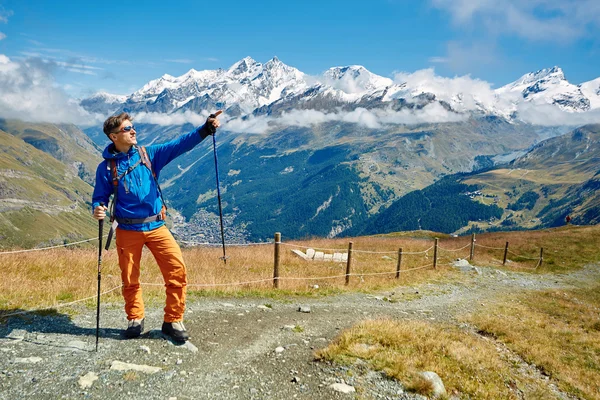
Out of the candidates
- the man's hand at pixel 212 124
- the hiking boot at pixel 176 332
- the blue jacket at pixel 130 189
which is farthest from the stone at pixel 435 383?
the man's hand at pixel 212 124

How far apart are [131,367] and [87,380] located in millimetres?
727

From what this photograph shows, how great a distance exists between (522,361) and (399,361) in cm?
518

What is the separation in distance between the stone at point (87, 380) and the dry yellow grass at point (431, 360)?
424cm

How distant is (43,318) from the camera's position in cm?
857

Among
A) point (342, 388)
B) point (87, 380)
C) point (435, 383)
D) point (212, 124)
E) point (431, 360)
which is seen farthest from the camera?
point (431, 360)

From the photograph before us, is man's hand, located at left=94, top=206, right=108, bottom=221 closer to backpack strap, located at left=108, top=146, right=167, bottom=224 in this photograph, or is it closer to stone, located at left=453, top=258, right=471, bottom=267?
backpack strap, located at left=108, top=146, right=167, bottom=224

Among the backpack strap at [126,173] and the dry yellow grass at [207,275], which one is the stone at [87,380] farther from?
the dry yellow grass at [207,275]

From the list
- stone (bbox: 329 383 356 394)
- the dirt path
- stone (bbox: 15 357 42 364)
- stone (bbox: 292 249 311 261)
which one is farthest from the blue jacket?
stone (bbox: 292 249 311 261)

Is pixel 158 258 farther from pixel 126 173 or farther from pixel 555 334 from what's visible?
pixel 555 334

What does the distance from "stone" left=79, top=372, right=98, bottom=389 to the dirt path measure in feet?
0.09

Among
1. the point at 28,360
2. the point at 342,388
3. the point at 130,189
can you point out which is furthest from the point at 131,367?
the point at 342,388

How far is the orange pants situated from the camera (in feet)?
24.1

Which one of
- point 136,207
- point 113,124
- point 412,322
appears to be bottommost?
point 412,322

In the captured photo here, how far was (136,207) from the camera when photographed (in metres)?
7.23
